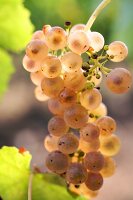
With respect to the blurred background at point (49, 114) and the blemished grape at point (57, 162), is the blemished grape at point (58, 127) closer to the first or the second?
the blemished grape at point (57, 162)

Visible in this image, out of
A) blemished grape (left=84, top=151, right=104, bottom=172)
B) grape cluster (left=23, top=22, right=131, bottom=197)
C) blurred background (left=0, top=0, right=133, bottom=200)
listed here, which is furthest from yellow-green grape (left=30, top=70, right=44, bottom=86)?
blurred background (left=0, top=0, right=133, bottom=200)

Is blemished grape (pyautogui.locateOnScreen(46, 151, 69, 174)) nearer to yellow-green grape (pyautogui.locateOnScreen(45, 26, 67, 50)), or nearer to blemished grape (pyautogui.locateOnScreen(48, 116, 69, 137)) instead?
blemished grape (pyautogui.locateOnScreen(48, 116, 69, 137))

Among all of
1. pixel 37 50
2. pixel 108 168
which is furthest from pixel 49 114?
pixel 37 50

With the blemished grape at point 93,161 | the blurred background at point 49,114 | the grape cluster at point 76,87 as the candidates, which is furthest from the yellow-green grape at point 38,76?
the blurred background at point 49,114

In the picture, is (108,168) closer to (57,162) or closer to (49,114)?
(57,162)

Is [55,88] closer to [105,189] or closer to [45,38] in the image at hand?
[45,38]

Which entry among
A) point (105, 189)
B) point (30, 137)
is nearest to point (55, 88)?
point (105, 189)
